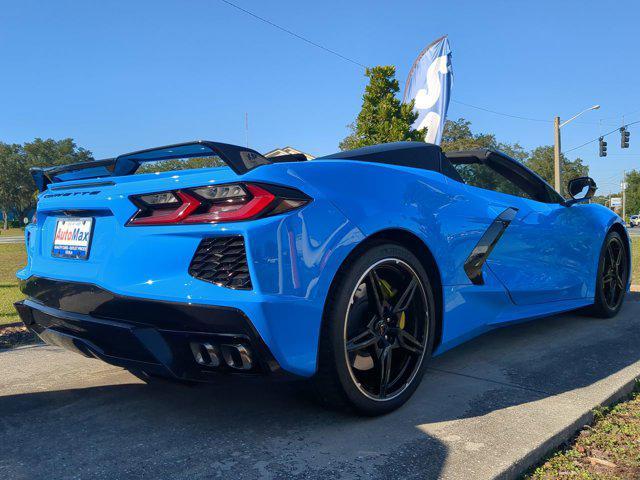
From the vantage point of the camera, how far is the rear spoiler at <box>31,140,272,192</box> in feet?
6.43

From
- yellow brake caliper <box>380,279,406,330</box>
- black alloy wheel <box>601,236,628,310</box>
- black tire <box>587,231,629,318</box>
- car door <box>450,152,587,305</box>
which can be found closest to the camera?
yellow brake caliper <box>380,279,406,330</box>

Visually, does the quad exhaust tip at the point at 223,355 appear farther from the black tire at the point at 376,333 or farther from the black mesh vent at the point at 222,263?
the black tire at the point at 376,333

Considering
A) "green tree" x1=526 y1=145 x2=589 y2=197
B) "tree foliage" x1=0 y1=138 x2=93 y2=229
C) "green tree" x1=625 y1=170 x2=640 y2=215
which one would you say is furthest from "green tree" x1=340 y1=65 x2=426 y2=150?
"green tree" x1=625 y1=170 x2=640 y2=215

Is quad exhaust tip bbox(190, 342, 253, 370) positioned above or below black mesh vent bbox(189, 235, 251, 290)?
below

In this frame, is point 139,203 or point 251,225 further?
point 139,203

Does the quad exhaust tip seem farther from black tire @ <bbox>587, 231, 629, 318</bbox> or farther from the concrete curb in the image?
black tire @ <bbox>587, 231, 629, 318</bbox>

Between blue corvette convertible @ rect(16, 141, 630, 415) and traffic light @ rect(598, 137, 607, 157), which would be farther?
traffic light @ rect(598, 137, 607, 157)

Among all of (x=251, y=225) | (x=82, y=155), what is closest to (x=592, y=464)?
(x=251, y=225)

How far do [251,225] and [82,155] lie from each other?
87.9 metres

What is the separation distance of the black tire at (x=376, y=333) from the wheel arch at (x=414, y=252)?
0.07ft

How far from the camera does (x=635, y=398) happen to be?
264 cm

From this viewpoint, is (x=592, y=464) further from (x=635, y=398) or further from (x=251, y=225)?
(x=251, y=225)

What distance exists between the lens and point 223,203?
192 cm

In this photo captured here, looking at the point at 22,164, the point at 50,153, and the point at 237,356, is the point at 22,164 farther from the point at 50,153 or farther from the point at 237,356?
the point at 237,356
